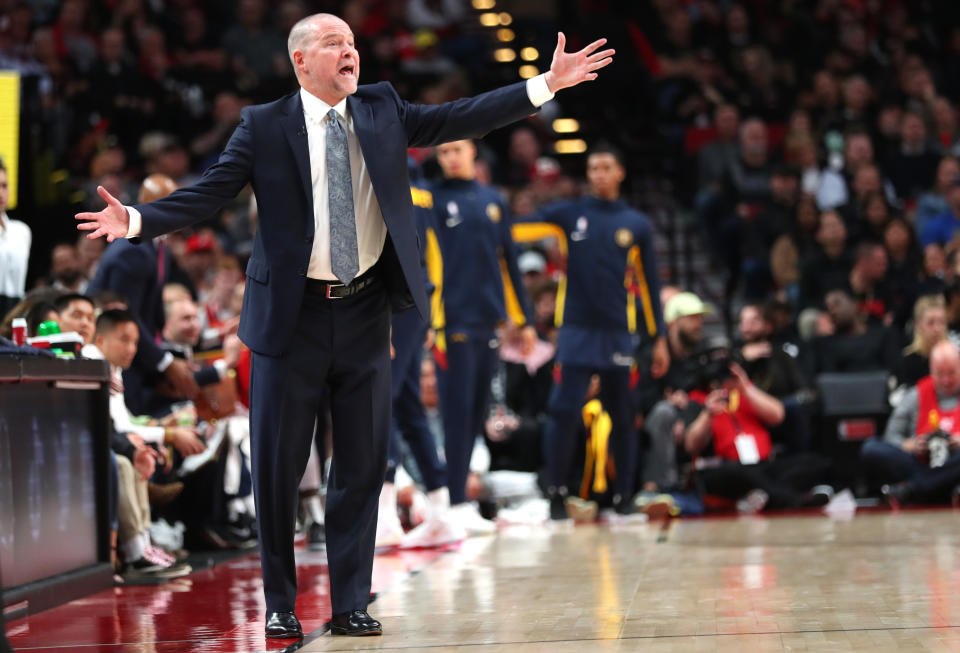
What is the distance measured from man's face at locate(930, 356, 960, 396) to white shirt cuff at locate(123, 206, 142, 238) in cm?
599

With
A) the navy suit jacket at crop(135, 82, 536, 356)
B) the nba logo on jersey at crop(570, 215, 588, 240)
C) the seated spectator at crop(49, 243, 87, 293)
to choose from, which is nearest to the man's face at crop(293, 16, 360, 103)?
the navy suit jacket at crop(135, 82, 536, 356)

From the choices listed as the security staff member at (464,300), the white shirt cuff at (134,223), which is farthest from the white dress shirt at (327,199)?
the security staff member at (464,300)

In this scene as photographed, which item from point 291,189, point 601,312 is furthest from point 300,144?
point 601,312

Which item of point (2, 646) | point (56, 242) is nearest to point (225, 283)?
point (56, 242)

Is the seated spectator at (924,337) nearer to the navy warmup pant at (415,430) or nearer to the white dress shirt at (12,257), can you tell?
the navy warmup pant at (415,430)

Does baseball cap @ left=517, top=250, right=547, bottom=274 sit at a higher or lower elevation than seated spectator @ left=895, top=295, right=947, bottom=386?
higher

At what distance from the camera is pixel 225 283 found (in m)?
9.48

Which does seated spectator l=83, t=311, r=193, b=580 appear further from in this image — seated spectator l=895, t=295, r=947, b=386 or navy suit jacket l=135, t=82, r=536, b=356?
seated spectator l=895, t=295, r=947, b=386

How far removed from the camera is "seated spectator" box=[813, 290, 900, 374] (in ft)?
32.3

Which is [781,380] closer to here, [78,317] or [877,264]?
[877,264]

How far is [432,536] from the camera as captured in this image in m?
6.86

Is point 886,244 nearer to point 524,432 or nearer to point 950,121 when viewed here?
point 950,121

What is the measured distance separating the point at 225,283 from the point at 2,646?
637 cm

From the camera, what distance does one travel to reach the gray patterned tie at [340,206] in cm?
406
